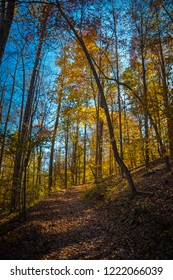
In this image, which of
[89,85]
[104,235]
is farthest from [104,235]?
[89,85]

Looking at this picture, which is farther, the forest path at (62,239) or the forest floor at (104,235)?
the forest path at (62,239)

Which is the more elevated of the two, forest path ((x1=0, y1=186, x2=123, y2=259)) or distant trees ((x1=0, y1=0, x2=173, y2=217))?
distant trees ((x1=0, y1=0, x2=173, y2=217))

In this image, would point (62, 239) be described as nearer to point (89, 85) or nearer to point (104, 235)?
point (104, 235)

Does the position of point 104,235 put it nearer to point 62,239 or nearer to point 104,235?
point 104,235

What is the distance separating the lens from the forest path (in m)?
4.01

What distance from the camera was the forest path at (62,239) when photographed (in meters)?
4.01

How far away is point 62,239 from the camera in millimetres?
5008

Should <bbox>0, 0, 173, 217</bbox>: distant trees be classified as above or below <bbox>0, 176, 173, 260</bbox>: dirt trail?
above

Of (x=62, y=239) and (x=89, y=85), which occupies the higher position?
(x=89, y=85)

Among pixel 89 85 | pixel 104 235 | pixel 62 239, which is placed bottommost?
pixel 62 239

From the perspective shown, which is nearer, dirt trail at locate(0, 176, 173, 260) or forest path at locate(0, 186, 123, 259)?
dirt trail at locate(0, 176, 173, 260)

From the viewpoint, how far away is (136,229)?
455cm

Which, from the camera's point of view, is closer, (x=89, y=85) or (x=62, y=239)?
(x=62, y=239)
